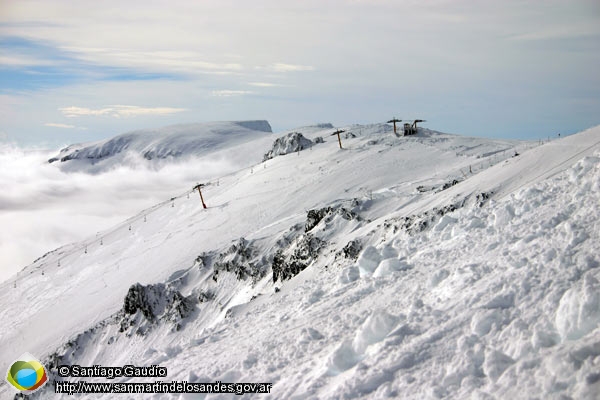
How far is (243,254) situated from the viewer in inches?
976

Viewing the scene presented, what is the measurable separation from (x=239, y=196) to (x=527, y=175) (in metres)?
27.9

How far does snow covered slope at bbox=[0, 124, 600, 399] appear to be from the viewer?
5965 millimetres

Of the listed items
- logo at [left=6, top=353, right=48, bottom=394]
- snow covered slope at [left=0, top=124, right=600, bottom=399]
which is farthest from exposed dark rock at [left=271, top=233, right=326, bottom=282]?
logo at [left=6, top=353, right=48, bottom=394]

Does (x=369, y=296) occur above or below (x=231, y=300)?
above

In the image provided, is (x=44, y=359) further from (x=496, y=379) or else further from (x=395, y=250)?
(x=496, y=379)

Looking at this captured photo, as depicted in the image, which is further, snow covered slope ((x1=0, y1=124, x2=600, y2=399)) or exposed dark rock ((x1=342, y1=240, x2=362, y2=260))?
exposed dark rock ((x1=342, y1=240, x2=362, y2=260))

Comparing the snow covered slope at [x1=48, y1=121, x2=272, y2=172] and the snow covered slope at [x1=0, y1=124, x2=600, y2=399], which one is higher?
the snow covered slope at [x1=48, y1=121, x2=272, y2=172]

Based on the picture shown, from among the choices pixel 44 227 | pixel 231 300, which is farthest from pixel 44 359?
pixel 44 227

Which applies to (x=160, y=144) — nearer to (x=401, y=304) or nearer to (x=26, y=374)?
(x=26, y=374)

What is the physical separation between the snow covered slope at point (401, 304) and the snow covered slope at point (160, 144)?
134 meters

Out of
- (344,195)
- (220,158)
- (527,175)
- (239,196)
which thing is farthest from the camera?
(220,158)

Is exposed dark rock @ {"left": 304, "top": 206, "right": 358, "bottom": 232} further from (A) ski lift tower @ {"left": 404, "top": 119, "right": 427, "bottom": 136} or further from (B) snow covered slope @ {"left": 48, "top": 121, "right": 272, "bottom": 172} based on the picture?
(B) snow covered slope @ {"left": 48, "top": 121, "right": 272, "bottom": 172}

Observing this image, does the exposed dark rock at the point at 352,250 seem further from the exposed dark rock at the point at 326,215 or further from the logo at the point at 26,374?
the logo at the point at 26,374

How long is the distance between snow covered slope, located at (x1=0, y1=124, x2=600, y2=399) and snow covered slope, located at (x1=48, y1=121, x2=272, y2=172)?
13416 cm
